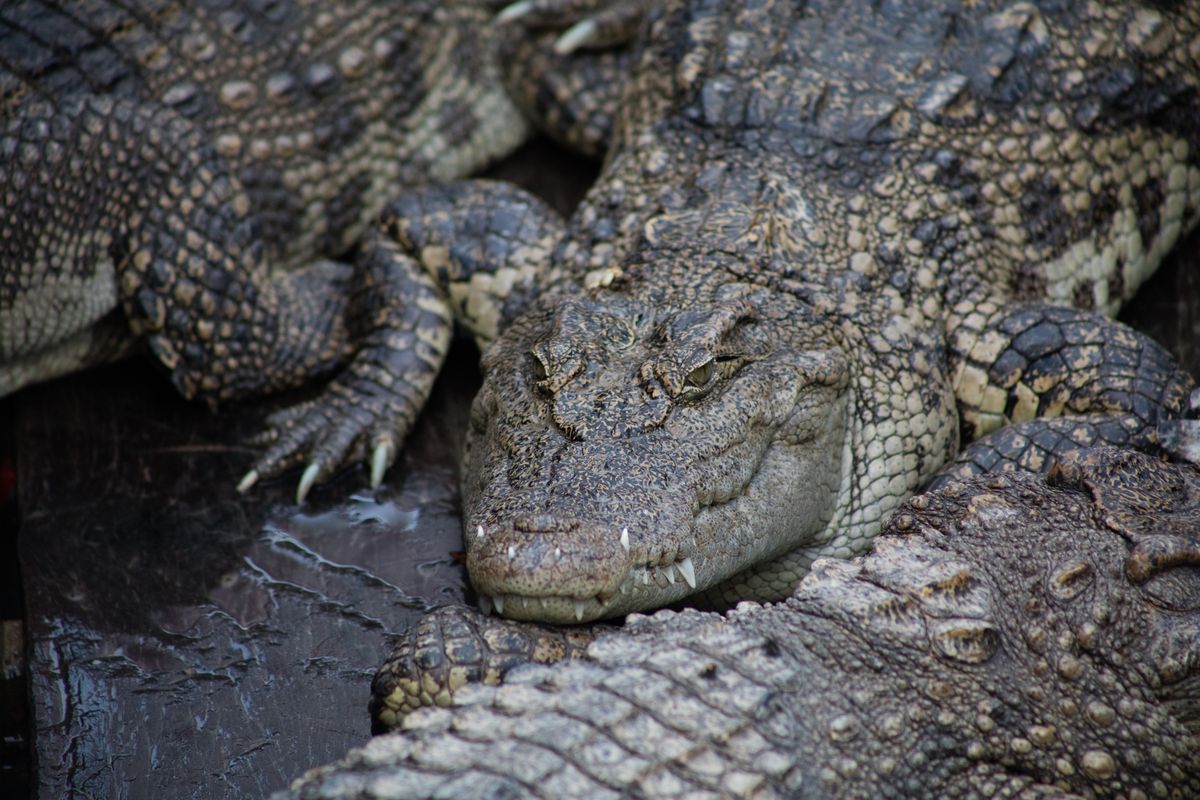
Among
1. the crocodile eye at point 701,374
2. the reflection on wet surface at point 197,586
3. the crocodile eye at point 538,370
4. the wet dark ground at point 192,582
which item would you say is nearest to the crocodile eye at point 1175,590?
the crocodile eye at point 701,374

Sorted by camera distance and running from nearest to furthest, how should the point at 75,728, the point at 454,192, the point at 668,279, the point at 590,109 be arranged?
the point at 75,728 < the point at 668,279 < the point at 454,192 < the point at 590,109

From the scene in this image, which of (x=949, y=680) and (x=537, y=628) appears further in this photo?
(x=537, y=628)

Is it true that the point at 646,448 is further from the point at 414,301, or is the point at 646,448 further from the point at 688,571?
the point at 414,301

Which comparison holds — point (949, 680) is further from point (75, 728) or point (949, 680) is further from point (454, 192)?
point (454, 192)

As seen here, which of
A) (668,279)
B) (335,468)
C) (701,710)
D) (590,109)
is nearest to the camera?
(701,710)

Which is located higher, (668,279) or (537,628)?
(668,279)

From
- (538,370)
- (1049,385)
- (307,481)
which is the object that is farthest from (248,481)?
(1049,385)

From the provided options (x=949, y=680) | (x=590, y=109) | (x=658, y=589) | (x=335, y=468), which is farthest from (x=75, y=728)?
(x=590, y=109)
